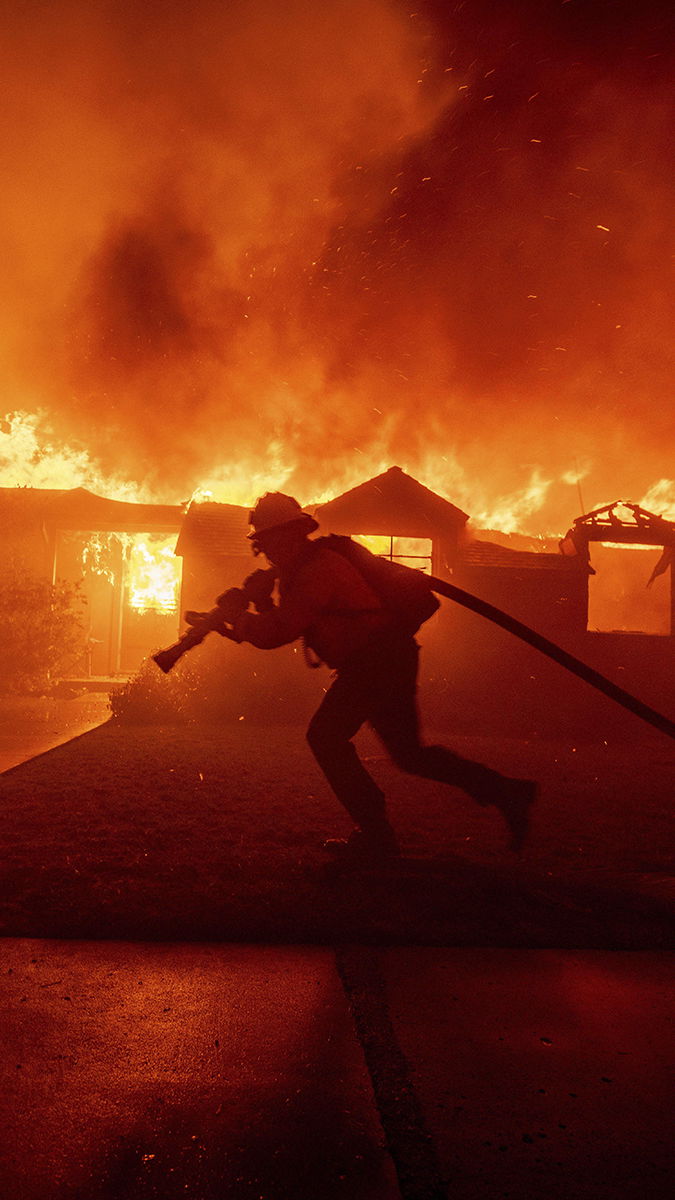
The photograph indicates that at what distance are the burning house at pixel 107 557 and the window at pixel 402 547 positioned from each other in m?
A: 6.26

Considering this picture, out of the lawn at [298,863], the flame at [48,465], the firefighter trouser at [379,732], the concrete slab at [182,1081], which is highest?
the flame at [48,465]

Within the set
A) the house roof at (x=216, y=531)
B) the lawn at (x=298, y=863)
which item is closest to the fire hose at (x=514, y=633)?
the lawn at (x=298, y=863)

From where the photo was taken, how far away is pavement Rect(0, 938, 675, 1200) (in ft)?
5.14

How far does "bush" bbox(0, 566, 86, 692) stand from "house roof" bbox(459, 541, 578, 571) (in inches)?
337

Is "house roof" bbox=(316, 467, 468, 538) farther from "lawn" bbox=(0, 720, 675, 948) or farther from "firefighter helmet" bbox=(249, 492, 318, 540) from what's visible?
Answer: "firefighter helmet" bbox=(249, 492, 318, 540)

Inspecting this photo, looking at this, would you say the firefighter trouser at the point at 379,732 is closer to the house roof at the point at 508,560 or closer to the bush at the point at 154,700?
the bush at the point at 154,700

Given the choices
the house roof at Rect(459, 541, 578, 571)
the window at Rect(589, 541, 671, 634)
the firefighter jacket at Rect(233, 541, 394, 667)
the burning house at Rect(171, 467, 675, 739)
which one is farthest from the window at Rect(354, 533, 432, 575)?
the window at Rect(589, 541, 671, 634)

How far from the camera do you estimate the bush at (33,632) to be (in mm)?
16375

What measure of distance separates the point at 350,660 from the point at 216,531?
1216 centimetres

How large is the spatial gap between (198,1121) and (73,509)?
1990 centimetres

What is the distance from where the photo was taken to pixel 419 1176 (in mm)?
1561

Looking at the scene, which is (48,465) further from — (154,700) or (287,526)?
(287,526)

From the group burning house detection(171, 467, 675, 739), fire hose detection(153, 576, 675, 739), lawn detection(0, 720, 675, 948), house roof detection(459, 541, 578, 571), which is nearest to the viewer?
lawn detection(0, 720, 675, 948)

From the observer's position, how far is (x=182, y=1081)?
6.18ft
